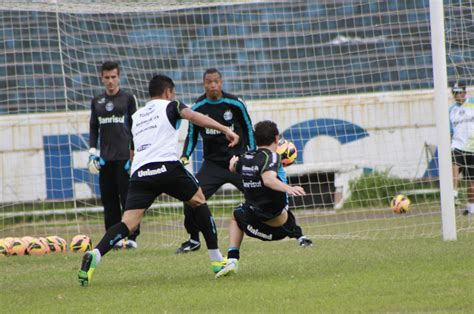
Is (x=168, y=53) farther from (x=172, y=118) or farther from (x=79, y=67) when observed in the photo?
(x=172, y=118)

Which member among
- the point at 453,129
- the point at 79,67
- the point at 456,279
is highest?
the point at 79,67

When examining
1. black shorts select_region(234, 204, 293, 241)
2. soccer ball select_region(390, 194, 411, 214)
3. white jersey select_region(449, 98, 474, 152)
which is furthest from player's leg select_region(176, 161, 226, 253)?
white jersey select_region(449, 98, 474, 152)

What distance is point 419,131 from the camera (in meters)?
19.2

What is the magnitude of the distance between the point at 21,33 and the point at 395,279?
35.8 ft

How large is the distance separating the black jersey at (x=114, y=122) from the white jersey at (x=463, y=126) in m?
5.95

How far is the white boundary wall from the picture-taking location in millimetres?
18438

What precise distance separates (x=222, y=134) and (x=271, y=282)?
11.3 feet

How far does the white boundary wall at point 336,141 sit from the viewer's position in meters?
18.4

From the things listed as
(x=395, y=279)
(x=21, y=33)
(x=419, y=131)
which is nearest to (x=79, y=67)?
(x=21, y=33)

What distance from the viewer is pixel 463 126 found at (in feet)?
53.7

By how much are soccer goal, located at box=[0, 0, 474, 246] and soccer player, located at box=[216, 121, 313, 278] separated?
5.79 m

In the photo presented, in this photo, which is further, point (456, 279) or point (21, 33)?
point (21, 33)

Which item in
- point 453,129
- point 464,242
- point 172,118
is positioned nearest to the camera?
point 172,118

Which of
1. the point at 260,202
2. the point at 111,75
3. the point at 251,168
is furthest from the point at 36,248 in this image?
the point at 251,168
